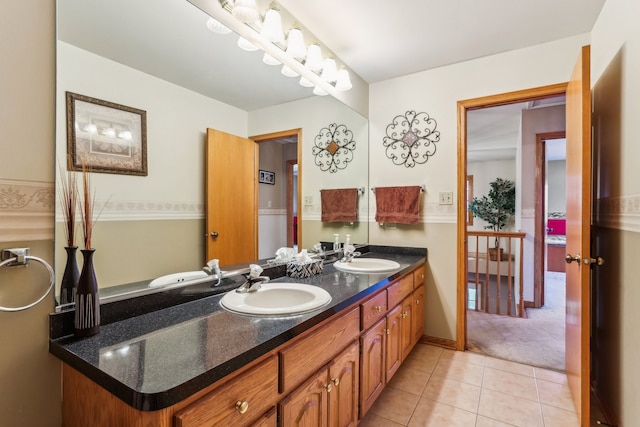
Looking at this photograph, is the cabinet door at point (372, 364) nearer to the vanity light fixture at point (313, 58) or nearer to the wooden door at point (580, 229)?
the wooden door at point (580, 229)

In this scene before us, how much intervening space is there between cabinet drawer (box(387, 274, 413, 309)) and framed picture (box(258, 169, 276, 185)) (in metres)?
0.91

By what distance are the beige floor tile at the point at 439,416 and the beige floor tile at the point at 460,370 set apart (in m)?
0.34

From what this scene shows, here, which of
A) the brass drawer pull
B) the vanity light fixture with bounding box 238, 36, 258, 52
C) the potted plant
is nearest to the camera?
the brass drawer pull

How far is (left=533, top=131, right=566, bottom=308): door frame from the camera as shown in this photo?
135 inches

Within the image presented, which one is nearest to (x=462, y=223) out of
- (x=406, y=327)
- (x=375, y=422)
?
(x=406, y=327)

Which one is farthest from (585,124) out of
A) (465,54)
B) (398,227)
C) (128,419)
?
(128,419)

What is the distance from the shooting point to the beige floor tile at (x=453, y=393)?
1762mm

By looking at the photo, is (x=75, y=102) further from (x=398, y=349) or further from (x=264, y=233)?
(x=398, y=349)

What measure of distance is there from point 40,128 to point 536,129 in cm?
413

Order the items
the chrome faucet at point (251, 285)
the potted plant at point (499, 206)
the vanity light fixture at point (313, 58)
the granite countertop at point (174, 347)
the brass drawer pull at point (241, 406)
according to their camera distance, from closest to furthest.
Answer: the granite countertop at point (174, 347), the brass drawer pull at point (241, 406), the chrome faucet at point (251, 285), the vanity light fixture at point (313, 58), the potted plant at point (499, 206)

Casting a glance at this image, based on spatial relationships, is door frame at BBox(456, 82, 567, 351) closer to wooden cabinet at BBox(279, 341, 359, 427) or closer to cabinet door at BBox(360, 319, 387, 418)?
cabinet door at BBox(360, 319, 387, 418)

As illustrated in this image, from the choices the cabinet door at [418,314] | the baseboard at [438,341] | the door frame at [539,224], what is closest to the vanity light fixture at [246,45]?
the cabinet door at [418,314]

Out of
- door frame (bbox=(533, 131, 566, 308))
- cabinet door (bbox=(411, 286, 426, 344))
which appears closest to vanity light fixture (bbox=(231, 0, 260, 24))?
cabinet door (bbox=(411, 286, 426, 344))

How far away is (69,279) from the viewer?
0.95 metres
